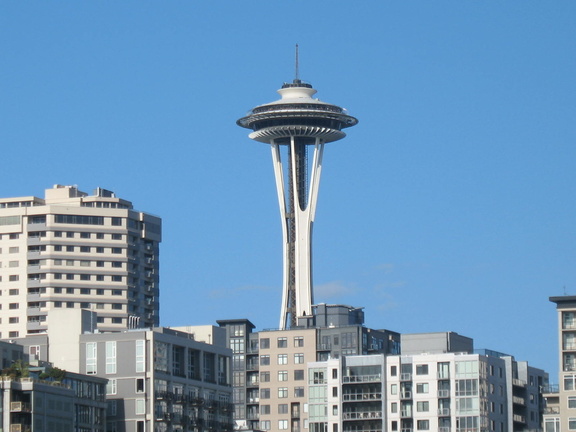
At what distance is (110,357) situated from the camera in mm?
187750

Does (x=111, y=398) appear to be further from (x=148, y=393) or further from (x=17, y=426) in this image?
(x=17, y=426)

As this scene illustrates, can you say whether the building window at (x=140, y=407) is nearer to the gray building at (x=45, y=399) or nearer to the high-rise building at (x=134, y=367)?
the high-rise building at (x=134, y=367)

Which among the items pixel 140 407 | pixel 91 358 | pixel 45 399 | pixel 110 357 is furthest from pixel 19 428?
pixel 91 358

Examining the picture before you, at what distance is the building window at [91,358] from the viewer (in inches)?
7397

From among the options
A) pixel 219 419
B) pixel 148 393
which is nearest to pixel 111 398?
pixel 148 393

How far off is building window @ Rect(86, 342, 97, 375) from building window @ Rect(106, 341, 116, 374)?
137 centimetres

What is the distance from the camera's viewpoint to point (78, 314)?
19412 centimetres

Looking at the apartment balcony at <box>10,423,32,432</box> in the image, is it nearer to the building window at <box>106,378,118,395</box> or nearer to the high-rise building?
the high-rise building

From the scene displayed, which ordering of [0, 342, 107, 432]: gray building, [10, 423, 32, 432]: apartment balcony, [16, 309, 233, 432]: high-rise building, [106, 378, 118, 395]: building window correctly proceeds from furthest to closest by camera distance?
[106, 378, 118, 395]: building window < [16, 309, 233, 432]: high-rise building < [0, 342, 107, 432]: gray building < [10, 423, 32, 432]: apartment balcony

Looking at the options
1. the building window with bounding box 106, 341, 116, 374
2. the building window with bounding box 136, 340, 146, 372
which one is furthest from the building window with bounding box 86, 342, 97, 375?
the building window with bounding box 136, 340, 146, 372

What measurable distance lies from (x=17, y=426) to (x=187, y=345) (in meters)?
37.9

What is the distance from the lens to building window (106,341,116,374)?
7382 inches

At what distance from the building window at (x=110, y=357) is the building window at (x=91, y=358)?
4.50ft

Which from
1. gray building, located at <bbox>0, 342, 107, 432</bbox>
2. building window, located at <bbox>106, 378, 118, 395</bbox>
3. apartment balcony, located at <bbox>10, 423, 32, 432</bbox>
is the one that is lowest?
apartment balcony, located at <bbox>10, 423, 32, 432</bbox>
